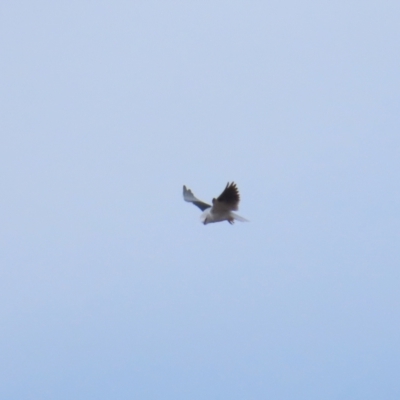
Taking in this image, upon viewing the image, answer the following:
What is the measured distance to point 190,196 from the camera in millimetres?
11031

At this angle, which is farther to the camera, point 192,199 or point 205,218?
point 192,199

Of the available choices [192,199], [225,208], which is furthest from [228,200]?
[192,199]

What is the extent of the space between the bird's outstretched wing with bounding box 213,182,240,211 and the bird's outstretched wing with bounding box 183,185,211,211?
2.25ft

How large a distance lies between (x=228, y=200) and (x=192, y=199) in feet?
3.68

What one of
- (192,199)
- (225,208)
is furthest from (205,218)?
(192,199)

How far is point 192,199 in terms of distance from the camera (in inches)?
432

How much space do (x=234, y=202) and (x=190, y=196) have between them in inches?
47.0

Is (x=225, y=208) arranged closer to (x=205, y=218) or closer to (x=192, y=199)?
(x=205, y=218)

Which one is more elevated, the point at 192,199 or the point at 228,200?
the point at 192,199

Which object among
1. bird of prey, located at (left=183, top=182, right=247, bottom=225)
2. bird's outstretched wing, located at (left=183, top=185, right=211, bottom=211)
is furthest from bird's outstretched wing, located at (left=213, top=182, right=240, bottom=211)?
bird's outstretched wing, located at (left=183, top=185, right=211, bottom=211)

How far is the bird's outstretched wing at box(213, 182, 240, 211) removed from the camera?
988 cm

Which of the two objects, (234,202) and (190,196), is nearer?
(234,202)

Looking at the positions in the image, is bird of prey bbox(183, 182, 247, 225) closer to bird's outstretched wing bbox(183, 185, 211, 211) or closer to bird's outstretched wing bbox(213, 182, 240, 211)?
bird's outstretched wing bbox(213, 182, 240, 211)

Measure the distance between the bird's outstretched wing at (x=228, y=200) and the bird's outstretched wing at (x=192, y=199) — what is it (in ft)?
2.25
